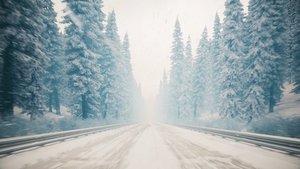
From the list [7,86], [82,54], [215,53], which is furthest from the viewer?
[215,53]

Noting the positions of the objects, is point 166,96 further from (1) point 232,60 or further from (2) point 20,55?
(2) point 20,55

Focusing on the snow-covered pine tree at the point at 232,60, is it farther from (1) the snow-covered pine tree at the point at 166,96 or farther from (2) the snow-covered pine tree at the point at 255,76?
(1) the snow-covered pine tree at the point at 166,96

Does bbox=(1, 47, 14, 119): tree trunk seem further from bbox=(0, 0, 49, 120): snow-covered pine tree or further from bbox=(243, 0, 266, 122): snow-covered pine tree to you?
bbox=(243, 0, 266, 122): snow-covered pine tree

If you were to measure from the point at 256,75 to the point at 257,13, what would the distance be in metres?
7.76

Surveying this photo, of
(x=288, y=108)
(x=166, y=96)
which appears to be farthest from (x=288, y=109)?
(x=166, y=96)

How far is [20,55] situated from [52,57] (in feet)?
35.2

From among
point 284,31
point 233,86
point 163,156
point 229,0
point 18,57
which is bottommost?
point 163,156

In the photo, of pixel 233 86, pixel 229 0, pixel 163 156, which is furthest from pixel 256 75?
pixel 163 156

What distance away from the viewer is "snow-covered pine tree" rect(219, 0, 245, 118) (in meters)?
18.3

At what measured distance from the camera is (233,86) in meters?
18.6

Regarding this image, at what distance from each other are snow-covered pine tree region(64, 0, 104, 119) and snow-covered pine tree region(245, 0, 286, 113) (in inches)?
752

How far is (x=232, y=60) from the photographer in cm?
1895

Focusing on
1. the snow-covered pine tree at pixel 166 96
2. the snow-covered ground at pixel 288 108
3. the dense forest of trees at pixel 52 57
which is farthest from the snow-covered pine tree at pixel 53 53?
the snow-covered pine tree at pixel 166 96

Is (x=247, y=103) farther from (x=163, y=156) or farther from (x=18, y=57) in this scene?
(x=18, y=57)
